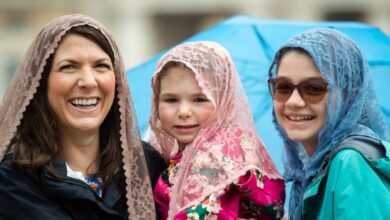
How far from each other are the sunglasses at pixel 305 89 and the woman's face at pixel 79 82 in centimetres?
67

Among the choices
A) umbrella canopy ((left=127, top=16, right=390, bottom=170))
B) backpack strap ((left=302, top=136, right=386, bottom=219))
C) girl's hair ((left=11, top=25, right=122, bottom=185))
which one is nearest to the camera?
backpack strap ((left=302, top=136, right=386, bottom=219))

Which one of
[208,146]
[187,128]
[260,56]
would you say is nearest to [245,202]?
[208,146]

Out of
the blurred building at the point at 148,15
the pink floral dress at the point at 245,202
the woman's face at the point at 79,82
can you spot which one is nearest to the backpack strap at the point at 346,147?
the pink floral dress at the point at 245,202

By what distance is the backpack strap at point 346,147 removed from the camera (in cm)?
307

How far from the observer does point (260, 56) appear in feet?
15.9

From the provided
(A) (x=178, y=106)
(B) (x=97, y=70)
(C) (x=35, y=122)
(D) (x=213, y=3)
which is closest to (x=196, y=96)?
(A) (x=178, y=106)

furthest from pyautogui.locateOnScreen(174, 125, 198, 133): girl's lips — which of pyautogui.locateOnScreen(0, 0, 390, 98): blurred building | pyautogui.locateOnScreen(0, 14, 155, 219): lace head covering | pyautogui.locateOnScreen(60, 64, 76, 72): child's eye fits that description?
pyautogui.locateOnScreen(0, 0, 390, 98): blurred building

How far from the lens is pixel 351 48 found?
10.7 feet

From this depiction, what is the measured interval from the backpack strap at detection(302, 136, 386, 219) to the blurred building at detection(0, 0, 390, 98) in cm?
2131

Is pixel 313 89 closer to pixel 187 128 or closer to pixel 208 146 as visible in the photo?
pixel 208 146

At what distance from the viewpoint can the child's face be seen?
3633 millimetres

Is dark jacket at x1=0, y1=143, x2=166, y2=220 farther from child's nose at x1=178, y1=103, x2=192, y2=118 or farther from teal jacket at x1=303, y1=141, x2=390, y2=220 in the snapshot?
teal jacket at x1=303, y1=141, x2=390, y2=220

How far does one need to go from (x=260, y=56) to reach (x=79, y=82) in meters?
1.72

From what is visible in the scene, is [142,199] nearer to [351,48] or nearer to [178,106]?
[178,106]
